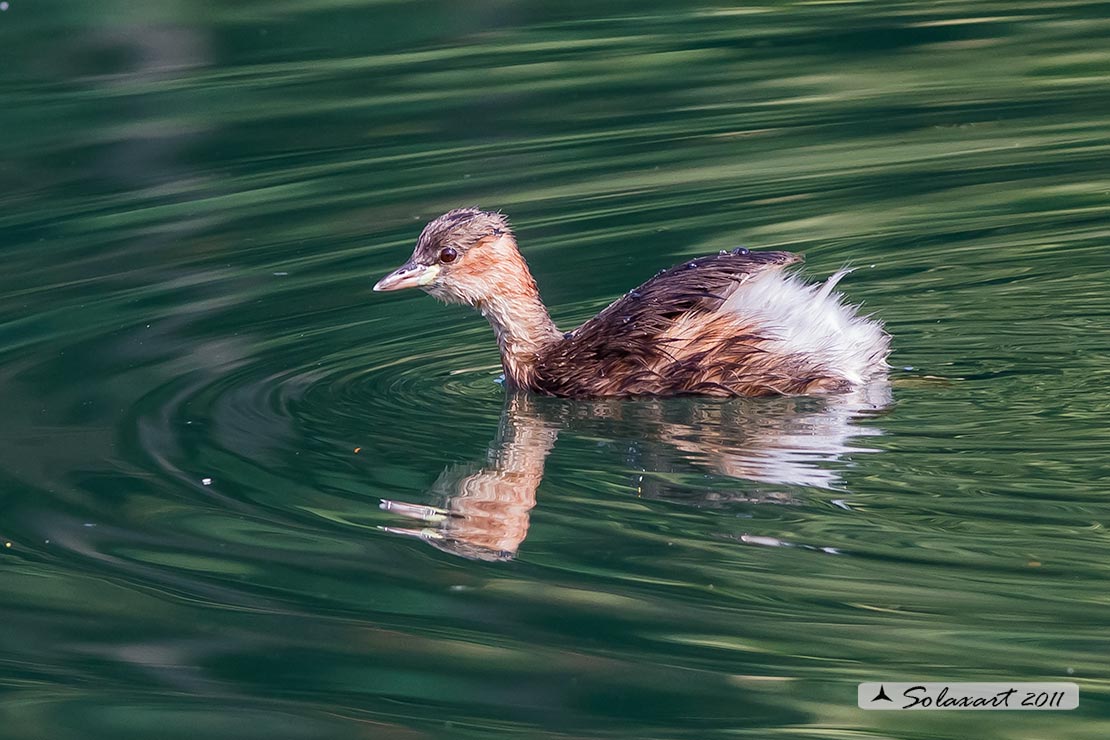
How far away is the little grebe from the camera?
22.3 ft

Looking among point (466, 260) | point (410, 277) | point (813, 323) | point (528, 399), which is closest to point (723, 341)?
point (813, 323)

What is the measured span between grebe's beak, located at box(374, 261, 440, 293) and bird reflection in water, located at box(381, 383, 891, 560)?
55 centimetres

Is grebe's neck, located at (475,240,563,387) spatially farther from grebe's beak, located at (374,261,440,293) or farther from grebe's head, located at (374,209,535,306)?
grebe's beak, located at (374,261,440,293)

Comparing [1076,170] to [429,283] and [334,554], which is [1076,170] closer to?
[429,283]

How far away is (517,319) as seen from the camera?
727cm

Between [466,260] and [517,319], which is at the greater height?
[466,260]

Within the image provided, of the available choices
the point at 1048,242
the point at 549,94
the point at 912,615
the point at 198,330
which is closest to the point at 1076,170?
the point at 1048,242

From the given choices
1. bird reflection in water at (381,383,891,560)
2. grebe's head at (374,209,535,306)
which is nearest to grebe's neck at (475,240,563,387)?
grebe's head at (374,209,535,306)

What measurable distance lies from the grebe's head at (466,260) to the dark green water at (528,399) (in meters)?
0.32

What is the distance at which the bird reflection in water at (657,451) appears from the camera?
5.59 m

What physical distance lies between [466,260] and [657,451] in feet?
4.76

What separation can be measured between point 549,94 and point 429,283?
4.19m

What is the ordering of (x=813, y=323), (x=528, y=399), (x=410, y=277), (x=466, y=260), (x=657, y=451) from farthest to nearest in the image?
(x=466, y=260) → (x=410, y=277) → (x=528, y=399) → (x=813, y=323) → (x=657, y=451)

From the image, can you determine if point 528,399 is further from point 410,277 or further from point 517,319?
point 410,277
